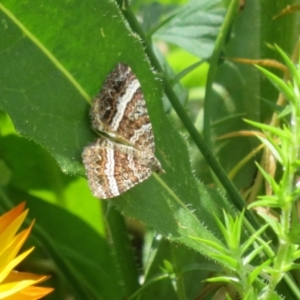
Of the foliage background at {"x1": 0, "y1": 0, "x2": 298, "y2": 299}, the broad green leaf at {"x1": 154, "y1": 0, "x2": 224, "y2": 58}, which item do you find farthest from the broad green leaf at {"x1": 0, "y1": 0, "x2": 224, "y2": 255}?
the broad green leaf at {"x1": 154, "y1": 0, "x2": 224, "y2": 58}

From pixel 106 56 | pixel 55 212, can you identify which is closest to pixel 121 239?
pixel 55 212

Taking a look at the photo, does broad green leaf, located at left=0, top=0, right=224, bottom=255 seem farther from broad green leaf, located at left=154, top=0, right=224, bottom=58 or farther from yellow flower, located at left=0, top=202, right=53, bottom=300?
broad green leaf, located at left=154, top=0, right=224, bottom=58

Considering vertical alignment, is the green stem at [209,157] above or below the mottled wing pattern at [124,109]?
below

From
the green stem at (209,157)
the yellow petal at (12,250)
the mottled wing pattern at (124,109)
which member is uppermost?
the mottled wing pattern at (124,109)

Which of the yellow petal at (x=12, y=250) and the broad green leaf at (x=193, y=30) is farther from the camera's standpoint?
the broad green leaf at (x=193, y=30)

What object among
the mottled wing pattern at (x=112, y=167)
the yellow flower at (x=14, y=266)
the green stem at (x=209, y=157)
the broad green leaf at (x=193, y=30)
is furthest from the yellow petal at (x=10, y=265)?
the broad green leaf at (x=193, y=30)

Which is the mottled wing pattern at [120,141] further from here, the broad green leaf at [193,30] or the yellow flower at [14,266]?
the broad green leaf at [193,30]
